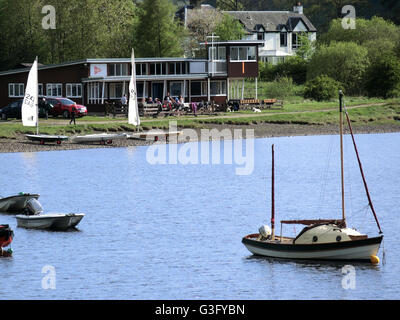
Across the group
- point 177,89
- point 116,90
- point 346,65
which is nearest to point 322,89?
point 346,65

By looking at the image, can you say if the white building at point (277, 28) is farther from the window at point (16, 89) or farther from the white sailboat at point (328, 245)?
the white sailboat at point (328, 245)

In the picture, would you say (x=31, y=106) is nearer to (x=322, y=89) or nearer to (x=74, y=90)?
(x=74, y=90)

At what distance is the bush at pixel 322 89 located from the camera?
345ft

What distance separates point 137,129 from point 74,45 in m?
37.6

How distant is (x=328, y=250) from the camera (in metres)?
36.4

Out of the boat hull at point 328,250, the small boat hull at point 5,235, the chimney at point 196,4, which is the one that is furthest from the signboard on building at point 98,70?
the boat hull at point 328,250

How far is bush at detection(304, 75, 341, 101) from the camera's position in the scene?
105188mm

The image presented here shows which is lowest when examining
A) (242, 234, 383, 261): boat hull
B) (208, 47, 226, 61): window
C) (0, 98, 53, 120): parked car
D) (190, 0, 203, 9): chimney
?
(242, 234, 383, 261): boat hull

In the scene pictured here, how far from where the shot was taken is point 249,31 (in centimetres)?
15725

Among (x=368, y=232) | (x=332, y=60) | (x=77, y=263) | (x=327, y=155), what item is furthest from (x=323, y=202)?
(x=332, y=60)

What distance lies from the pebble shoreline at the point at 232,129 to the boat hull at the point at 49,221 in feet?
97.5

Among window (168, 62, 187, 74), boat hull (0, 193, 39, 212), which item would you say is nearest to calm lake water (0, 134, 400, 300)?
boat hull (0, 193, 39, 212)

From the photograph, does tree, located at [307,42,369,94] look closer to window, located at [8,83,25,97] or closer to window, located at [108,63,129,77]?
window, located at [108,63,129,77]

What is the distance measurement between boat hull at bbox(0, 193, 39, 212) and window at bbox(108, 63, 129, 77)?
48207 millimetres
